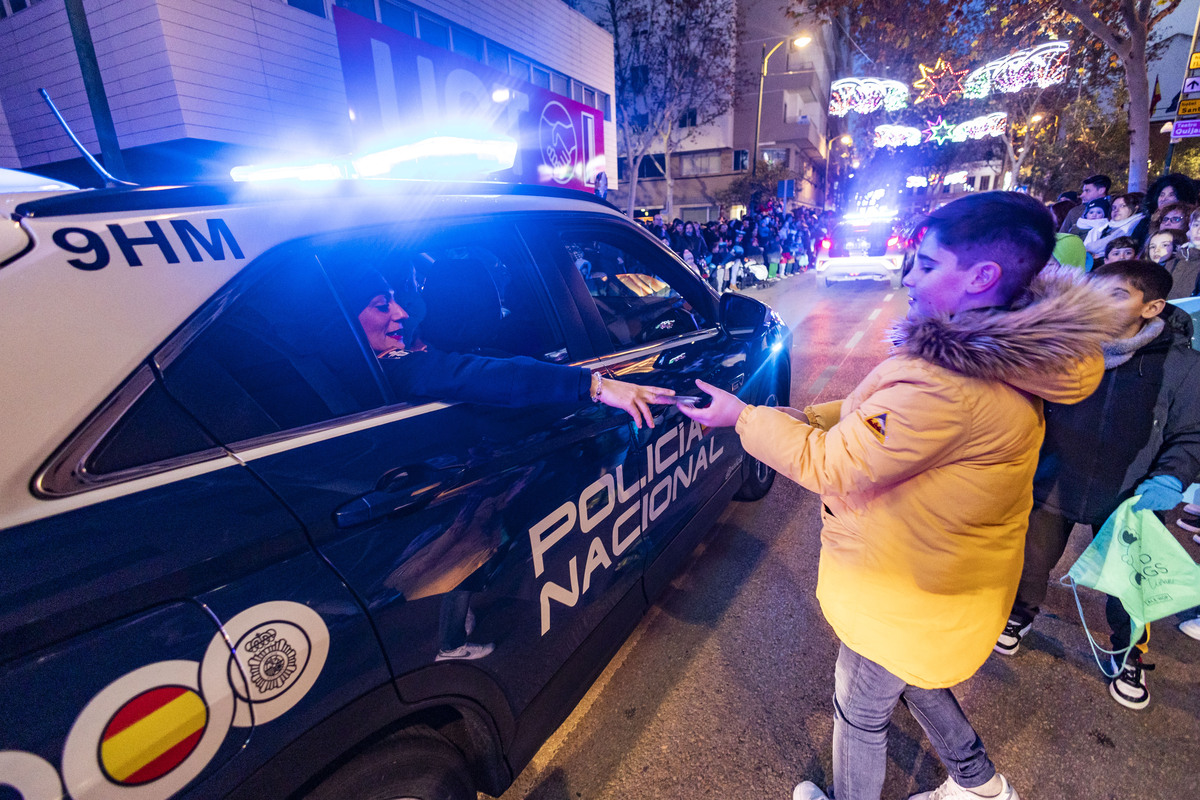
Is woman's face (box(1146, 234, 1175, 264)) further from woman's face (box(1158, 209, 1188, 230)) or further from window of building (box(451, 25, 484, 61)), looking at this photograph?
window of building (box(451, 25, 484, 61))

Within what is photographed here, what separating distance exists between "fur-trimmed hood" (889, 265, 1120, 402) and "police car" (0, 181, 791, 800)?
100cm

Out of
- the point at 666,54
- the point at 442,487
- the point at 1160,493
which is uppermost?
the point at 666,54

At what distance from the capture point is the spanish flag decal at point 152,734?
2.71 ft

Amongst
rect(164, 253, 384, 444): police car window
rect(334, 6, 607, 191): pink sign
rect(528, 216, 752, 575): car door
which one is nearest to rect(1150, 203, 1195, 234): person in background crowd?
rect(528, 216, 752, 575): car door

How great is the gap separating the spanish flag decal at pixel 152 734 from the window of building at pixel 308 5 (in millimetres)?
11031

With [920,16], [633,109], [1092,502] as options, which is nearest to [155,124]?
[1092,502]

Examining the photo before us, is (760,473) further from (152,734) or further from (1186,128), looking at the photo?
(1186,128)

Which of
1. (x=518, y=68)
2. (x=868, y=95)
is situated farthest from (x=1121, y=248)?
(x=868, y=95)

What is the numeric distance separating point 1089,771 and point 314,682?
2.45 metres

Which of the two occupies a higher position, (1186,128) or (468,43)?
(468,43)

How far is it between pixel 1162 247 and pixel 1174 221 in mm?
951

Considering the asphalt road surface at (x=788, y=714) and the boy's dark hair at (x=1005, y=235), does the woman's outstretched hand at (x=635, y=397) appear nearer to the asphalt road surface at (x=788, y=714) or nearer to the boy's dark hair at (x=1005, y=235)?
the asphalt road surface at (x=788, y=714)

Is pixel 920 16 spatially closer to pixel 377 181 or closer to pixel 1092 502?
pixel 1092 502

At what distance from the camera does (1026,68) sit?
455 inches
